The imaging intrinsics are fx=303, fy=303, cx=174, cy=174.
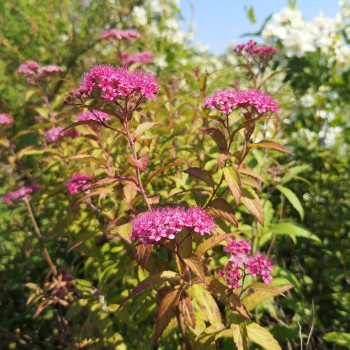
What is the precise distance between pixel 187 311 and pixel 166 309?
86mm

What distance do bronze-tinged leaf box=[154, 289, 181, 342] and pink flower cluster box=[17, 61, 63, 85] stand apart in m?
1.89

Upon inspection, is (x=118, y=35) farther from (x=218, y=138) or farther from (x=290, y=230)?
(x=290, y=230)

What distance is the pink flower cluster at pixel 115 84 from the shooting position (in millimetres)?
991

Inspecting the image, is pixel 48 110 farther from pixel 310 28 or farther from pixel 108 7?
pixel 108 7

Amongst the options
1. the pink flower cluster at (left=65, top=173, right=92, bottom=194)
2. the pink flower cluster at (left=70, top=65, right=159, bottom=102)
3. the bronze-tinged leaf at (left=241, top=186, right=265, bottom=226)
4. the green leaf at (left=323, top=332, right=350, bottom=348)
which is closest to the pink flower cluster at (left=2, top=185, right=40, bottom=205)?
the pink flower cluster at (left=65, top=173, right=92, bottom=194)

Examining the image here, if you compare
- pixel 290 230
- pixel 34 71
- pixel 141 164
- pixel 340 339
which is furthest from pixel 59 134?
pixel 340 339

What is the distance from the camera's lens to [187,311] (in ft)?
3.37

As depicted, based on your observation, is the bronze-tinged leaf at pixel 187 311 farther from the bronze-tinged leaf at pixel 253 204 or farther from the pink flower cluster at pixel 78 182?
the pink flower cluster at pixel 78 182

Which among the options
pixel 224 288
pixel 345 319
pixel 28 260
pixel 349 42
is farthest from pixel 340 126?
pixel 28 260

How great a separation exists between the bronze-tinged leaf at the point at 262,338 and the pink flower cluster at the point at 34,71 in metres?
2.10

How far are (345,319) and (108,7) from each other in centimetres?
419

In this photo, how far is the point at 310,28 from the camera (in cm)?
224

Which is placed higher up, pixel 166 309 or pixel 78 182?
pixel 78 182

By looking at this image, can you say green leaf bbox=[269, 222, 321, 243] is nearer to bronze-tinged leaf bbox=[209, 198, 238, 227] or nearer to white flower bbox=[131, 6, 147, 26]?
bronze-tinged leaf bbox=[209, 198, 238, 227]
